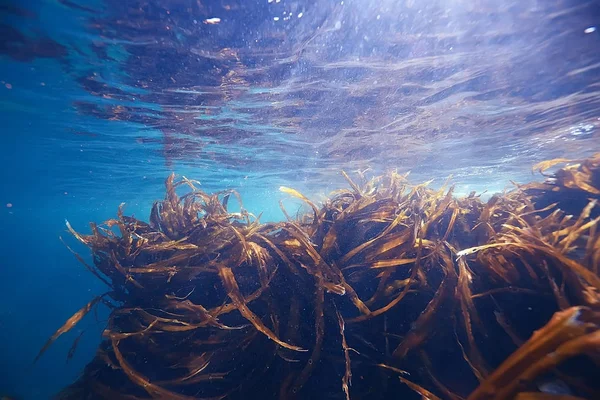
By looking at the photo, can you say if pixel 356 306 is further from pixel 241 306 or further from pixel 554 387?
pixel 554 387

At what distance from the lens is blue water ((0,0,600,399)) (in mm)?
5844

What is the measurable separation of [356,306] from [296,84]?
7766 mm

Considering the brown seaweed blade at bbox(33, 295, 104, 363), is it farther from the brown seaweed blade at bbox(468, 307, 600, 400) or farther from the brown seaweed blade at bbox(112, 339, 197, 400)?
the brown seaweed blade at bbox(468, 307, 600, 400)

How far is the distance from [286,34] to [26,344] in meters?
37.4

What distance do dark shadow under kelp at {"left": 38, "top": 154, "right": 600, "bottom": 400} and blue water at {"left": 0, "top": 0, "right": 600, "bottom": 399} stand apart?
1245 millimetres

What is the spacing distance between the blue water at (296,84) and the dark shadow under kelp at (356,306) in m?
1.24

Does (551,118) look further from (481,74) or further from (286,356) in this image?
(286,356)

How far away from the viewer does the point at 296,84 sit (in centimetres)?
869

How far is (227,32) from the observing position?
623cm

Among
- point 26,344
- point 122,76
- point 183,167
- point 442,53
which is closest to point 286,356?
point 442,53

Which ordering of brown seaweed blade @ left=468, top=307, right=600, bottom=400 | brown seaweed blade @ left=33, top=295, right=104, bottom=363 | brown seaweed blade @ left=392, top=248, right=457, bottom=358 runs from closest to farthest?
brown seaweed blade @ left=468, top=307, right=600, bottom=400
brown seaweed blade @ left=392, top=248, right=457, bottom=358
brown seaweed blade @ left=33, top=295, right=104, bottom=363

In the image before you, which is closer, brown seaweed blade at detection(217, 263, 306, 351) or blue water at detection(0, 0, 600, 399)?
brown seaweed blade at detection(217, 263, 306, 351)

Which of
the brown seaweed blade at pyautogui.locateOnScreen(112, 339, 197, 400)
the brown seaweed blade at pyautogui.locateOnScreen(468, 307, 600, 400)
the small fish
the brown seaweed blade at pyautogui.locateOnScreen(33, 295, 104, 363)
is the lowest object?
the brown seaweed blade at pyautogui.locateOnScreen(112, 339, 197, 400)

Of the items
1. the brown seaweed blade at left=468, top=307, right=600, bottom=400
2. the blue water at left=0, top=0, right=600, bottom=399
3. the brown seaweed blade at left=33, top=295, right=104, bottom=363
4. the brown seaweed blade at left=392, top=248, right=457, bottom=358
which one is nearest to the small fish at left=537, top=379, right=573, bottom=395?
the brown seaweed blade at left=468, top=307, right=600, bottom=400
